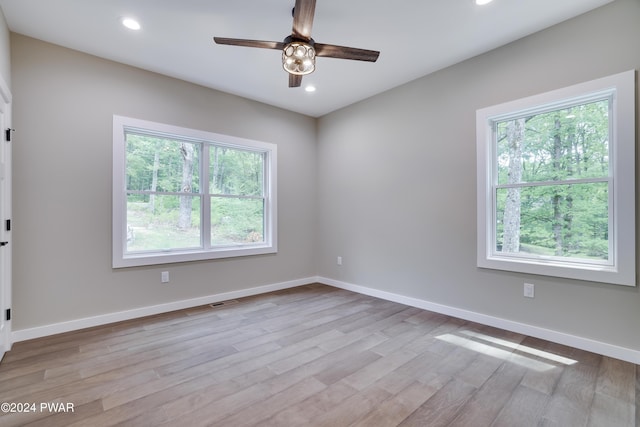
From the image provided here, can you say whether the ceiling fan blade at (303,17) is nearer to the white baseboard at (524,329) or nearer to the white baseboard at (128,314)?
the white baseboard at (524,329)

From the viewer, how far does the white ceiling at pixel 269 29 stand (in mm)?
2402

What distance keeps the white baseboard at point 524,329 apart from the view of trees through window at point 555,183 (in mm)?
712

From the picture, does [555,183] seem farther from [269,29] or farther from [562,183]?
[269,29]

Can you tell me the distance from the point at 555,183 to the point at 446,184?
100 centimetres

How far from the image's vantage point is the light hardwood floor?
1.74 meters

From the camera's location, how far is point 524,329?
2.85 metres

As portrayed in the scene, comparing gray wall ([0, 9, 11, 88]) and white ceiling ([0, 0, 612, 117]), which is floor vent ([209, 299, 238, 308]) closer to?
white ceiling ([0, 0, 612, 117])

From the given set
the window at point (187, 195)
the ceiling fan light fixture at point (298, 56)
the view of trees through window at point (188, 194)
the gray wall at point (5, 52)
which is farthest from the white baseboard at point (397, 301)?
the ceiling fan light fixture at point (298, 56)

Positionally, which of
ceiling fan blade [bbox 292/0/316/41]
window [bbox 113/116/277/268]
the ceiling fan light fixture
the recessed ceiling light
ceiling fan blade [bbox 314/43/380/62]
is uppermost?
the recessed ceiling light

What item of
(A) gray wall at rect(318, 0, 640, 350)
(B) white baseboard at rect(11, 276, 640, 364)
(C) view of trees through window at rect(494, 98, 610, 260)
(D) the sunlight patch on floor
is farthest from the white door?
(C) view of trees through window at rect(494, 98, 610, 260)

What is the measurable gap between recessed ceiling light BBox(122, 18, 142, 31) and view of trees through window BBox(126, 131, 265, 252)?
3.86 feet

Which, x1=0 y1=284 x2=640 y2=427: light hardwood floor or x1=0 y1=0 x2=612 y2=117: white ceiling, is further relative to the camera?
x1=0 y1=0 x2=612 y2=117: white ceiling

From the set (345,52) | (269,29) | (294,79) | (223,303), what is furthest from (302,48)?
(223,303)

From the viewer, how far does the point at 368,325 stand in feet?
10.3
